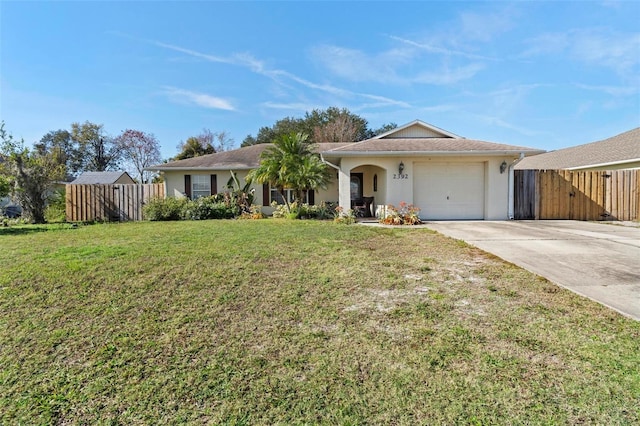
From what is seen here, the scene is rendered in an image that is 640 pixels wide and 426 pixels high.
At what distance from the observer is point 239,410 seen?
7.16 feet

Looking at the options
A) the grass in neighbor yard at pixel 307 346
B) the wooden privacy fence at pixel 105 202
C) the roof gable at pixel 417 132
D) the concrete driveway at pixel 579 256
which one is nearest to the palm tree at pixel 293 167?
the roof gable at pixel 417 132

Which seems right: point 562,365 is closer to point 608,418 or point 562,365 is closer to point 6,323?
point 608,418

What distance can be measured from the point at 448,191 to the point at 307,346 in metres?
11.6

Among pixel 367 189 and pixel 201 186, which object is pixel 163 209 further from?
pixel 367 189

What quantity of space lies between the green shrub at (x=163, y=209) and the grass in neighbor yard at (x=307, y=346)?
29.8 feet

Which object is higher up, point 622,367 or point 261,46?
point 261,46

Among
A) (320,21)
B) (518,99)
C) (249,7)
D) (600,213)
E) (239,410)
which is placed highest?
(320,21)

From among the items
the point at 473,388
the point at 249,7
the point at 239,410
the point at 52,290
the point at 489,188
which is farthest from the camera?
the point at 489,188

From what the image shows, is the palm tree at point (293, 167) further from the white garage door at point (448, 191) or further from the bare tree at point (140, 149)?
the bare tree at point (140, 149)

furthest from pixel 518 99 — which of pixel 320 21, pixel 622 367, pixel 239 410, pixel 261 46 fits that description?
pixel 239 410

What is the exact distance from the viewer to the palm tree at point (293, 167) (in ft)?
44.7

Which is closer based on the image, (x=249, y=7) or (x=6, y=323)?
(x=6, y=323)

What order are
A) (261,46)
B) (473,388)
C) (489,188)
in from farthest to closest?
→ 1. (261,46)
2. (489,188)
3. (473,388)

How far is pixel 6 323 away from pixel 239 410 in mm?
3332
